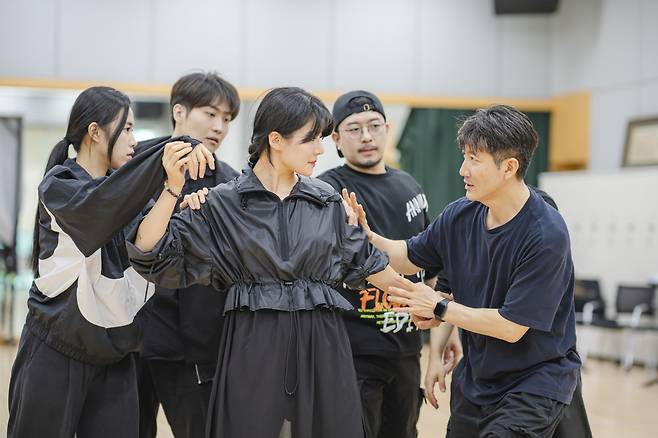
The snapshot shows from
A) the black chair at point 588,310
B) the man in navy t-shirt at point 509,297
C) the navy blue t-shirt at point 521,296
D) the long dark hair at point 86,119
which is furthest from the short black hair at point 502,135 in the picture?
the black chair at point 588,310

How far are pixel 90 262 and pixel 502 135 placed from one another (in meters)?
1.42

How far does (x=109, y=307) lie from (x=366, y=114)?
1.48 m

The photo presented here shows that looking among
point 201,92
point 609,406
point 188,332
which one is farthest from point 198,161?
point 609,406

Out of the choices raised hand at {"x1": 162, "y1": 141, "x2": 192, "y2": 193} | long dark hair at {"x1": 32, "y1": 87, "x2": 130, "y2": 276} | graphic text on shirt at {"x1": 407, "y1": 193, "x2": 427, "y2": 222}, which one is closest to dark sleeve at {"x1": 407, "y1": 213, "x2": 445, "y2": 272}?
graphic text on shirt at {"x1": 407, "y1": 193, "x2": 427, "y2": 222}

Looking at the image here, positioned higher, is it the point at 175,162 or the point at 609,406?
the point at 175,162

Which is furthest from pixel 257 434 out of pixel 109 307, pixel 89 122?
pixel 89 122

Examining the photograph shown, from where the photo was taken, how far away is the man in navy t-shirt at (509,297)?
8.35ft

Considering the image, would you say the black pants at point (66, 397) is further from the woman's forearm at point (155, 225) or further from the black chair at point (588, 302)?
the black chair at point (588, 302)

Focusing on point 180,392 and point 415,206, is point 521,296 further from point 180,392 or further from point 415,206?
point 180,392

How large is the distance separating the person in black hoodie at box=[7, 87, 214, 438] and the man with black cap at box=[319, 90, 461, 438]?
1.02 m

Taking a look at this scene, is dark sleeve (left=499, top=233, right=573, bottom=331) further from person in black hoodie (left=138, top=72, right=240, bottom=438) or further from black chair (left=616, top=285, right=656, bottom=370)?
black chair (left=616, top=285, right=656, bottom=370)

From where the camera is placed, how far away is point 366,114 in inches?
140

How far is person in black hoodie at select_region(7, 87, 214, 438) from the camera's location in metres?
2.45

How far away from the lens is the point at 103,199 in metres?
2.40
